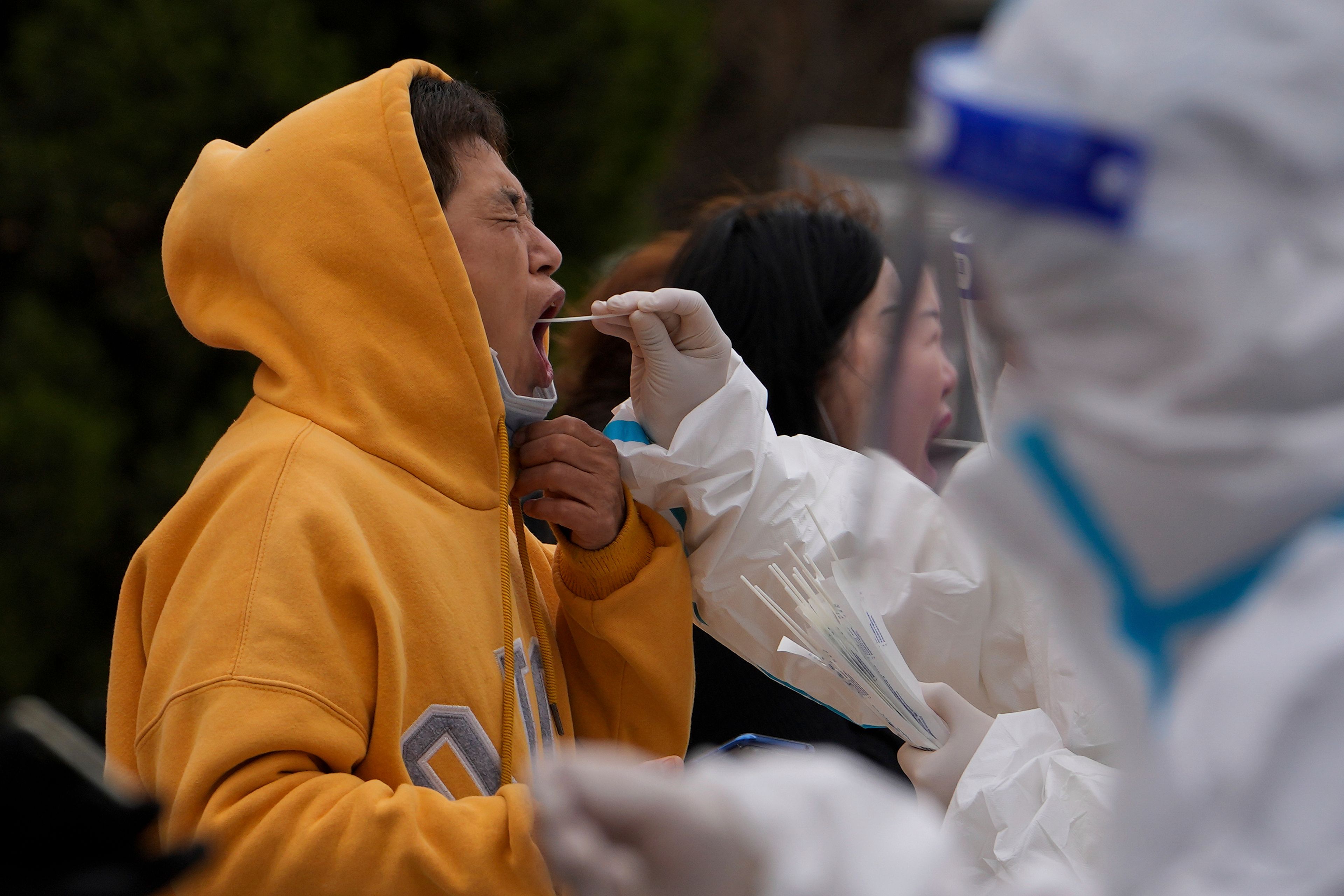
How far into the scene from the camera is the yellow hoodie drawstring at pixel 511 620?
1.57 m

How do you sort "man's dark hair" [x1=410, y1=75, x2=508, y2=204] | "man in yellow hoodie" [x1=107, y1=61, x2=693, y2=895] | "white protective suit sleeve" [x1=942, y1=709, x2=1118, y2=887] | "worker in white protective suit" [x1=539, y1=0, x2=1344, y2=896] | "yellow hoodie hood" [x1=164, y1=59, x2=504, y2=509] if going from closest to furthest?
"worker in white protective suit" [x1=539, y1=0, x2=1344, y2=896], "man in yellow hoodie" [x1=107, y1=61, x2=693, y2=895], "white protective suit sleeve" [x1=942, y1=709, x2=1118, y2=887], "yellow hoodie hood" [x1=164, y1=59, x2=504, y2=509], "man's dark hair" [x1=410, y1=75, x2=508, y2=204]

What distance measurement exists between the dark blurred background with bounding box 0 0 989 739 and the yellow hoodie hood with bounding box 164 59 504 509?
1715mm

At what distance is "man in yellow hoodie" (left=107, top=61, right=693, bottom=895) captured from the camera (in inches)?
53.4

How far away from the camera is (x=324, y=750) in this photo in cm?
138

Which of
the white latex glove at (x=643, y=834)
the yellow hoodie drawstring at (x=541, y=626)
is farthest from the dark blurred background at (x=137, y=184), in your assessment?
the white latex glove at (x=643, y=834)

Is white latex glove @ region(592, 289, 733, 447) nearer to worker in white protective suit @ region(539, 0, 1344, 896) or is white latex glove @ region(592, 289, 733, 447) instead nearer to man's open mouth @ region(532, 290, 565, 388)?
man's open mouth @ region(532, 290, 565, 388)

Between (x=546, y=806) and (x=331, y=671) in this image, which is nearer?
(x=546, y=806)

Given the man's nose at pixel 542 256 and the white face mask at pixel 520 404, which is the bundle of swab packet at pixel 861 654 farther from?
the man's nose at pixel 542 256

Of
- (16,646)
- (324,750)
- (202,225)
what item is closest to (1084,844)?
(324,750)

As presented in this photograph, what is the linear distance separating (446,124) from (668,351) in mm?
450

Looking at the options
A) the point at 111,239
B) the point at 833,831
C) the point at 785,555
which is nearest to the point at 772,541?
the point at 785,555

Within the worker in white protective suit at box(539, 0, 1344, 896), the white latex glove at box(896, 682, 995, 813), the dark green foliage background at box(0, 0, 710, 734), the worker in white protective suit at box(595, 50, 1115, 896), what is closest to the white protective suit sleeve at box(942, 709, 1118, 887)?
the white latex glove at box(896, 682, 995, 813)

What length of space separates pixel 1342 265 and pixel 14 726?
3.00 ft

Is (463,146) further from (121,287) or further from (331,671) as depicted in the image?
(121,287)
